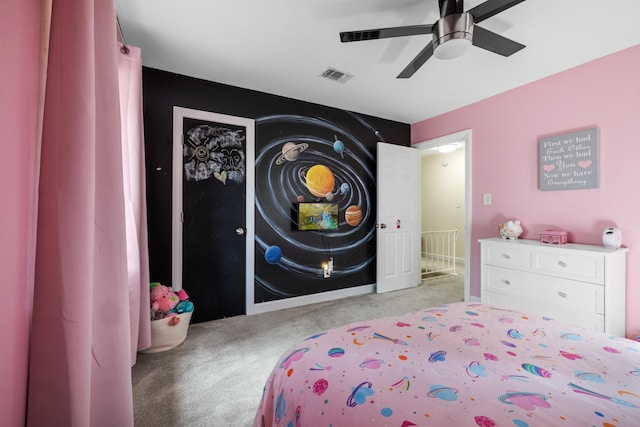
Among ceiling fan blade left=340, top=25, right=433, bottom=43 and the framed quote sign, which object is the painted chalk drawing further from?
the framed quote sign

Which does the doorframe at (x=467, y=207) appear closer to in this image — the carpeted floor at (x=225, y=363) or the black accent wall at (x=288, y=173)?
the carpeted floor at (x=225, y=363)

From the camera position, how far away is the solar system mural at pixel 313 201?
3049mm

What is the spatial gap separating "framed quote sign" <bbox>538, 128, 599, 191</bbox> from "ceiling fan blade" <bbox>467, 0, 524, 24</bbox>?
1.74m

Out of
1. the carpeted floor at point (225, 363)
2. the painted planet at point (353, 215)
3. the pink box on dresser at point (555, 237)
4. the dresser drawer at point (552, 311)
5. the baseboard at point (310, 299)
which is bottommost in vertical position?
the carpeted floor at point (225, 363)

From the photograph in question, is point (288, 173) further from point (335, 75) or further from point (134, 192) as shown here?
point (134, 192)

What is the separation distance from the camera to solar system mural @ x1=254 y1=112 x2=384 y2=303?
10.0ft

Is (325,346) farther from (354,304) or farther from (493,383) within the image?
A: (354,304)

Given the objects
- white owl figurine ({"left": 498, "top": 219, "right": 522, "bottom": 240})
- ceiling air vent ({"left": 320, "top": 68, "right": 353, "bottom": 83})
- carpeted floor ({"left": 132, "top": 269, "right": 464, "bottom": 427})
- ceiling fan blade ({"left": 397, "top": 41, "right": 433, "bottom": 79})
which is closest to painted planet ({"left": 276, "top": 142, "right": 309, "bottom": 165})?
ceiling air vent ({"left": 320, "top": 68, "right": 353, "bottom": 83})

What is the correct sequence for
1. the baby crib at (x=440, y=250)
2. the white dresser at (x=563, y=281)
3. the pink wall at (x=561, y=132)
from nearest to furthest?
the white dresser at (x=563, y=281) → the pink wall at (x=561, y=132) → the baby crib at (x=440, y=250)

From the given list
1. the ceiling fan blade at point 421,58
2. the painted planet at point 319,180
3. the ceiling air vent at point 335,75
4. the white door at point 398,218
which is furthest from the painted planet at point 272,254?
the ceiling fan blade at point 421,58

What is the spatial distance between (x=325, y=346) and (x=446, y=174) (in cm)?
581

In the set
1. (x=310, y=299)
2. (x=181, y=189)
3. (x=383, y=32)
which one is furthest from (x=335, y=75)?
(x=310, y=299)

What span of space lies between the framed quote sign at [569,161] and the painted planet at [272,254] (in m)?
2.81

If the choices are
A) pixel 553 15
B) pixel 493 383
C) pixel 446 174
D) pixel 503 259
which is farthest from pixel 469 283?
pixel 446 174
